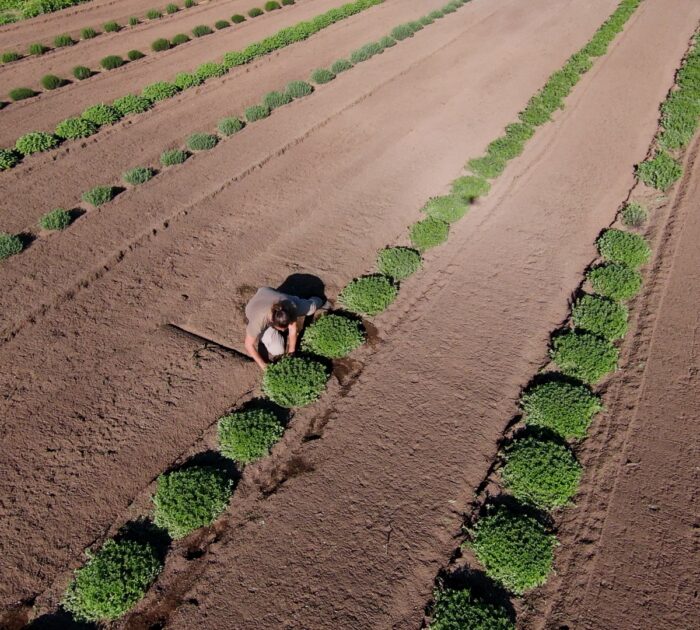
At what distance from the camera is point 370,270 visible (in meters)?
11.5

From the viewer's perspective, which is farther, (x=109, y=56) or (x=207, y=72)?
(x=109, y=56)

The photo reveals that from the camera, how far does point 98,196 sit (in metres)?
13.7

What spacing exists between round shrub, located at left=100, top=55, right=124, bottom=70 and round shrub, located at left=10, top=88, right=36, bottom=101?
13.1 feet

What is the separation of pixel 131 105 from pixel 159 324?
497 inches

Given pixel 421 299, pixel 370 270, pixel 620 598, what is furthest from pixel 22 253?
pixel 620 598

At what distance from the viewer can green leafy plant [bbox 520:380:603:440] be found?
798 centimetres

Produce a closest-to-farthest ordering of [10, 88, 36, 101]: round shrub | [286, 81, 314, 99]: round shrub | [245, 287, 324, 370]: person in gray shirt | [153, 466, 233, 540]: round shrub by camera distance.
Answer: [153, 466, 233, 540]: round shrub
[245, 287, 324, 370]: person in gray shirt
[10, 88, 36, 101]: round shrub
[286, 81, 314, 99]: round shrub

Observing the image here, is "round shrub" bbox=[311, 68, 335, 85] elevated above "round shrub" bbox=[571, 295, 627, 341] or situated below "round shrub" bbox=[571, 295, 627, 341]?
above

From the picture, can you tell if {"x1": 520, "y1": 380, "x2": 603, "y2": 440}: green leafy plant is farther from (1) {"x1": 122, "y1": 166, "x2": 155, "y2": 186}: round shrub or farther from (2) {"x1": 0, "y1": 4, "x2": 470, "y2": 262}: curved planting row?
(1) {"x1": 122, "y1": 166, "x2": 155, "y2": 186}: round shrub

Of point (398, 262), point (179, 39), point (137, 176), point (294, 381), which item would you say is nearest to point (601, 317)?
point (398, 262)

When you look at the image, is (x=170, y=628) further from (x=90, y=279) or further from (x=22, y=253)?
(x=22, y=253)

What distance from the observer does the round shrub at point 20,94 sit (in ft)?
63.5

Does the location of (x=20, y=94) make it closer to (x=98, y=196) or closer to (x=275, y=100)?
(x=98, y=196)

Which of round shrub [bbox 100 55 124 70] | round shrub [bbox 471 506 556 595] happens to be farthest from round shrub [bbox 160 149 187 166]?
round shrub [bbox 471 506 556 595]
